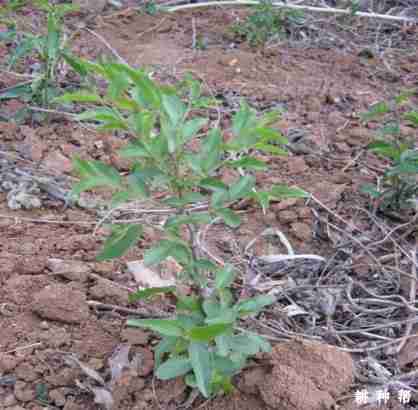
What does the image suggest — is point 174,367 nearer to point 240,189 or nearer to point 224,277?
point 224,277

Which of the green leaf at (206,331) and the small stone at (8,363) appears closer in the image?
the green leaf at (206,331)

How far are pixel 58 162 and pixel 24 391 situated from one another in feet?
3.87

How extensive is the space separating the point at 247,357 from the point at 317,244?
706 mm

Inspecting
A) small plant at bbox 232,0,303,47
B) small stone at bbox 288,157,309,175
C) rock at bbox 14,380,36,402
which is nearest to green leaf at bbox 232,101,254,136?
rock at bbox 14,380,36,402

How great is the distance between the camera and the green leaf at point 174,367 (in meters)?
1.43

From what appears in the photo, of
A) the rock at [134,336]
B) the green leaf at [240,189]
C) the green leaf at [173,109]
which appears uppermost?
the green leaf at [173,109]

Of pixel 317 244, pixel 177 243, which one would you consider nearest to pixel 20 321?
pixel 177 243

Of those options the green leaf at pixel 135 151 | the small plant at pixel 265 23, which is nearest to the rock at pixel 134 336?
the green leaf at pixel 135 151

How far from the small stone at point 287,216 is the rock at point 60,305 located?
2.74 feet

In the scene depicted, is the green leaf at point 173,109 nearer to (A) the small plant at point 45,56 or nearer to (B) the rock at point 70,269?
(B) the rock at point 70,269

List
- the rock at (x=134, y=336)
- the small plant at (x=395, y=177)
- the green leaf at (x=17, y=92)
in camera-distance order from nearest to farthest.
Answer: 1. the rock at (x=134, y=336)
2. the small plant at (x=395, y=177)
3. the green leaf at (x=17, y=92)

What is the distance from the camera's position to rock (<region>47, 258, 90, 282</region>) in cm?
196

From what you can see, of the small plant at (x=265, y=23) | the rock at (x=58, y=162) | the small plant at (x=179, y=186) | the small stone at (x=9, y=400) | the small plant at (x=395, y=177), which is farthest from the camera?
the small plant at (x=265, y=23)

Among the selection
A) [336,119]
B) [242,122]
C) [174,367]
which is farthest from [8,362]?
[336,119]
